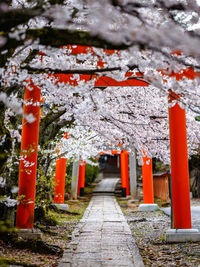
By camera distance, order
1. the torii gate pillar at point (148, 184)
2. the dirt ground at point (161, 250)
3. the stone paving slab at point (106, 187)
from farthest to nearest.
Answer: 1. the stone paving slab at point (106, 187)
2. the torii gate pillar at point (148, 184)
3. the dirt ground at point (161, 250)

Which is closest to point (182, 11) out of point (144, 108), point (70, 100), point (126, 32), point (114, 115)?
point (126, 32)

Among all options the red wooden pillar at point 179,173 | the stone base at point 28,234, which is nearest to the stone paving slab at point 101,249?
the stone base at point 28,234

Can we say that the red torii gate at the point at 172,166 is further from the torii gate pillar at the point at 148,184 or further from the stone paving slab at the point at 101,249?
the torii gate pillar at the point at 148,184

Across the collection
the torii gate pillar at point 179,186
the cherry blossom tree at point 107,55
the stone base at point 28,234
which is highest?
the cherry blossom tree at point 107,55

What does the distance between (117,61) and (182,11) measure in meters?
1.07

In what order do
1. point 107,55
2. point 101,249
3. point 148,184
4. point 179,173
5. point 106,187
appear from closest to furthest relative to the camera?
point 107,55 < point 101,249 < point 179,173 < point 148,184 < point 106,187

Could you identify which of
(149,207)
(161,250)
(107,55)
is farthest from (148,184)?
(107,55)

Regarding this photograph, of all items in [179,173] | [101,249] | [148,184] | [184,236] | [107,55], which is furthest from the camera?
[148,184]

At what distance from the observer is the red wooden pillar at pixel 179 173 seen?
5.31m

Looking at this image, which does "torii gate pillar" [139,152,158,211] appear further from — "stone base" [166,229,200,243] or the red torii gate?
"stone base" [166,229,200,243]

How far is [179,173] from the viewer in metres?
5.37

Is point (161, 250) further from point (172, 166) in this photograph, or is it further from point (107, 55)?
point (107, 55)

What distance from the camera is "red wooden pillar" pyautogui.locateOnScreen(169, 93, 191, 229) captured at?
5.31 m

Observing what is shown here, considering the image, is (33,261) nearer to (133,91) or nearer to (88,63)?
(88,63)
